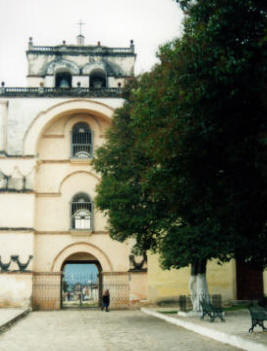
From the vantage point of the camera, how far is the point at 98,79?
33219mm

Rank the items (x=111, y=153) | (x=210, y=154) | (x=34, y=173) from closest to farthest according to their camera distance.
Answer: (x=210, y=154)
(x=111, y=153)
(x=34, y=173)

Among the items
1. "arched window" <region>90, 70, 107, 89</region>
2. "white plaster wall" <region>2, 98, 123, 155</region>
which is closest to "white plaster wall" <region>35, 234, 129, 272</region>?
"white plaster wall" <region>2, 98, 123, 155</region>

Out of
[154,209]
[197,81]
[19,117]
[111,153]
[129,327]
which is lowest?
[129,327]

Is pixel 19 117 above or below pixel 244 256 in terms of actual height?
above

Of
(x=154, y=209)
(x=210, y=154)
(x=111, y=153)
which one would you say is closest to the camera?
(x=210, y=154)

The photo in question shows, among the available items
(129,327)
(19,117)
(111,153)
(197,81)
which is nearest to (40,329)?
(129,327)

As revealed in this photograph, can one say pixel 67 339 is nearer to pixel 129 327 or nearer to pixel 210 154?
pixel 129 327

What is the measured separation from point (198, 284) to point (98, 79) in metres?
16.6

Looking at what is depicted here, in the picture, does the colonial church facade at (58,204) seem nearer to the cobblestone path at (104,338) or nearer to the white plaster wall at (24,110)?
the white plaster wall at (24,110)

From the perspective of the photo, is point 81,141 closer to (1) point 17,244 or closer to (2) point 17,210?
(2) point 17,210

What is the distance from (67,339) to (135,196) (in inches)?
317

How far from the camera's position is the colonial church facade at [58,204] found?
2830 cm

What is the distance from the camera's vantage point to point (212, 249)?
18000 millimetres

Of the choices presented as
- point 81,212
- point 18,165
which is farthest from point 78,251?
point 18,165
